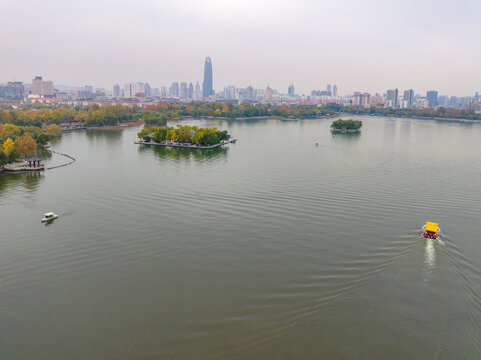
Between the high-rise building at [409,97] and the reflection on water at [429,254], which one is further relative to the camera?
the high-rise building at [409,97]

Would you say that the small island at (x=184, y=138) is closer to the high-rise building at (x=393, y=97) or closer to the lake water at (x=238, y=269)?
the lake water at (x=238, y=269)

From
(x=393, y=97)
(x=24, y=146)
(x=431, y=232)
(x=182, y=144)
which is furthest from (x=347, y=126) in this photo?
(x=393, y=97)

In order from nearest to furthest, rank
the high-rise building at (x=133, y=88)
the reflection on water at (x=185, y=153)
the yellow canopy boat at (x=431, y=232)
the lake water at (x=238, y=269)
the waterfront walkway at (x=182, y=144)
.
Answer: the lake water at (x=238, y=269) → the yellow canopy boat at (x=431, y=232) → the reflection on water at (x=185, y=153) → the waterfront walkway at (x=182, y=144) → the high-rise building at (x=133, y=88)

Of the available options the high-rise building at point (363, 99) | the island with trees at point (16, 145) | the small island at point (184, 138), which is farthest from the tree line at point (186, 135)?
the high-rise building at point (363, 99)

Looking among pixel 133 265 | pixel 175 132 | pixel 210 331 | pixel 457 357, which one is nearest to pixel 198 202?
pixel 133 265

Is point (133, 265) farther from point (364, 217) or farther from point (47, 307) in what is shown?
point (364, 217)

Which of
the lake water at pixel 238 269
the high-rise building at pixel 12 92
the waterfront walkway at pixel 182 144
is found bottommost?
the lake water at pixel 238 269
